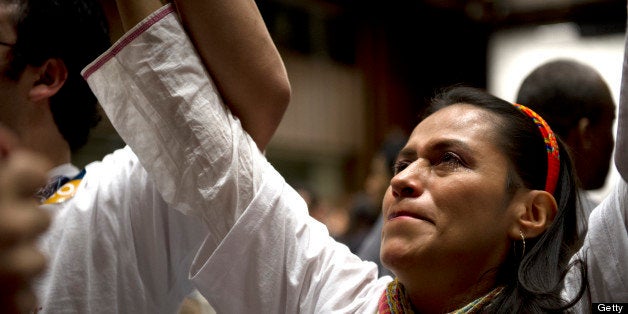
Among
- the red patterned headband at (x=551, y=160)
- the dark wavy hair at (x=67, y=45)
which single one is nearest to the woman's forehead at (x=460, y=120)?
the red patterned headband at (x=551, y=160)

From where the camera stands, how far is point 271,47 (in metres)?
1.31

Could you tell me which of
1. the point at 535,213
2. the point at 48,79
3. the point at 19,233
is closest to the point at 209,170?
the point at 48,79

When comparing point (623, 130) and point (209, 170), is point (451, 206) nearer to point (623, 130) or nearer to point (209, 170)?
point (623, 130)

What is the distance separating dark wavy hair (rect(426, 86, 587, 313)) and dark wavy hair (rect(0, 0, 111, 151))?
2.51ft

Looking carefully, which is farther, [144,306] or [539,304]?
[144,306]

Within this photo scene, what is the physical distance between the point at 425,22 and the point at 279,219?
9134mm

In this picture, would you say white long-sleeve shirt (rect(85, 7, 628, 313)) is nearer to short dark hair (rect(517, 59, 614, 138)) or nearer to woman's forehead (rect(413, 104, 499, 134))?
woman's forehead (rect(413, 104, 499, 134))

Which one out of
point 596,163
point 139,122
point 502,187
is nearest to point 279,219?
point 139,122

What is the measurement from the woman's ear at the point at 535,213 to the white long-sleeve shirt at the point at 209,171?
0.11 metres

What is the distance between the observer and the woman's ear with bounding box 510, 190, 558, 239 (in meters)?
1.33

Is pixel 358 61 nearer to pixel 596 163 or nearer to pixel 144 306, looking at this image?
pixel 596 163

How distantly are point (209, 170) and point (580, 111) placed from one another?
46.0 inches

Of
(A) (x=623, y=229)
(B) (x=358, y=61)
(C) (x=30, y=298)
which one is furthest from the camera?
(B) (x=358, y=61)

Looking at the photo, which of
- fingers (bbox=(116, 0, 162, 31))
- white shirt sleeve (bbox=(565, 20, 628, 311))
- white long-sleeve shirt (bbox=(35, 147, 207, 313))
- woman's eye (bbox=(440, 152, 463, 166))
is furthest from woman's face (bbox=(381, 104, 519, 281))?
fingers (bbox=(116, 0, 162, 31))
